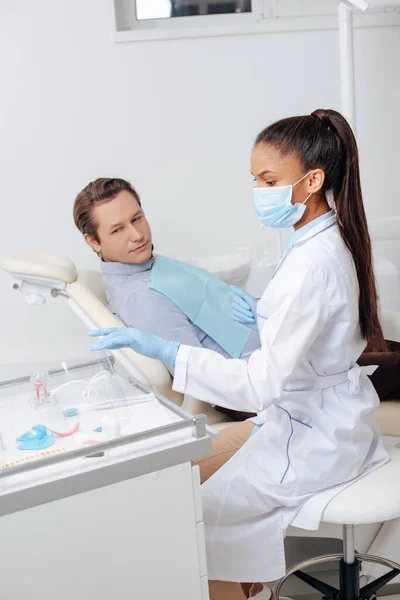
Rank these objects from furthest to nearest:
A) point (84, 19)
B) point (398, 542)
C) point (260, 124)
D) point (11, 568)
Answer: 1. point (260, 124)
2. point (84, 19)
3. point (398, 542)
4. point (11, 568)

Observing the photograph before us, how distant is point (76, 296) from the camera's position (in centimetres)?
176

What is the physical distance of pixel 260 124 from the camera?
2703 mm

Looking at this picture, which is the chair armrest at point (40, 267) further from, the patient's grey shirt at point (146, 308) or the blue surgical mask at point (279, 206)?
the blue surgical mask at point (279, 206)

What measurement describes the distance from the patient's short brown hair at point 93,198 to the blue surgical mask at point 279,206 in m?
0.67

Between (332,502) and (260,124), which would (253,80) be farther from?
(332,502)

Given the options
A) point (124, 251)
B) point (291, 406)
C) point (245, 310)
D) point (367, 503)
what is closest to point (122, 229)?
point (124, 251)

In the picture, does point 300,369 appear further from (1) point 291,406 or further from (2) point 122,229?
(2) point 122,229

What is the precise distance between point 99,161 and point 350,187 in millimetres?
1523

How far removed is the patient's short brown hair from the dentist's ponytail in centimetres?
70

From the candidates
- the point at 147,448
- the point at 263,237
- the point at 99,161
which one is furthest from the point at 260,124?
the point at 147,448

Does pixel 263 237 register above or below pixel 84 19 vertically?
below

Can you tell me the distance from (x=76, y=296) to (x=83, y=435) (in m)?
0.66

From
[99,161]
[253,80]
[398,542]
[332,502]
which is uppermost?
[253,80]

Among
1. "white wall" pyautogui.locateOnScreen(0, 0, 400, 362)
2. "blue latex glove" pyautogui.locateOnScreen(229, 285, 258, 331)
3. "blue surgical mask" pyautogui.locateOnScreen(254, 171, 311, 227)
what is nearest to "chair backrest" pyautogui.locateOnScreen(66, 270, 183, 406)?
"blue latex glove" pyautogui.locateOnScreen(229, 285, 258, 331)
